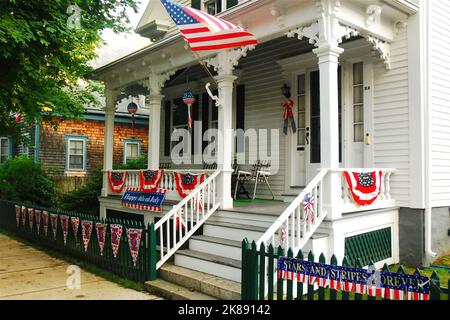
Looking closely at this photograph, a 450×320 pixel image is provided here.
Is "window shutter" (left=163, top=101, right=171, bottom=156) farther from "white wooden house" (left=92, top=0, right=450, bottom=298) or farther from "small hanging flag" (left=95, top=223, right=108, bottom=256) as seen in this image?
"small hanging flag" (left=95, top=223, right=108, bottom=256)

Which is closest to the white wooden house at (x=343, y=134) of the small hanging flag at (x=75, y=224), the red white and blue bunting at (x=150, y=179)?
the red white and blue bunting at (x=150, y=179)

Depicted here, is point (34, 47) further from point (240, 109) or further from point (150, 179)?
point (240, 109)

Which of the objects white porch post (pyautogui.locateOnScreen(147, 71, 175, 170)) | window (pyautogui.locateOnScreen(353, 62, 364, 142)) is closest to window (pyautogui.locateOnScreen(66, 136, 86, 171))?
white porch post (pyautogui.locateOnScreen(147, 71, 175, 170))

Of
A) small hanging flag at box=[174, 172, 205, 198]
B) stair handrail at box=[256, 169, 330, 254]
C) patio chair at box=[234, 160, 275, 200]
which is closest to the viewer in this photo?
stair handrail at box=[256, 169, 330, 254]

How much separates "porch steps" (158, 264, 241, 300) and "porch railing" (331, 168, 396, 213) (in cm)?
217

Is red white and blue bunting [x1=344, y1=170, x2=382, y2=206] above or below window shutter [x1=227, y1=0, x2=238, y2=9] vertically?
below

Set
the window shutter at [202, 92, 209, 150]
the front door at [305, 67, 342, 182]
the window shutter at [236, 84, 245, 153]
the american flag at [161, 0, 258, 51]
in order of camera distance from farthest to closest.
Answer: the window shutter at [202, 92, 209, 150]
the window shutter at [236, 84, 245, 153]
the front door at [305, 67, 342, 182]
the american flag at [161, 0, 258, 51]

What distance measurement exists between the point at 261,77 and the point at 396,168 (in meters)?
4.16

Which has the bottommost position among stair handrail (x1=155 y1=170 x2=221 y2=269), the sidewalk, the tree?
the sidewalk

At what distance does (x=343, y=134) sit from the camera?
26.7 ft

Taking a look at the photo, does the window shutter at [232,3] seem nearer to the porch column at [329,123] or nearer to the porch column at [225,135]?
the porch column at [225,135]

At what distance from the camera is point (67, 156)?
17734 mm

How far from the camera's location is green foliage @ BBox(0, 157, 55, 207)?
1395 centimetres

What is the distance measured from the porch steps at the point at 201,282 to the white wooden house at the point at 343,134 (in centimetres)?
14
